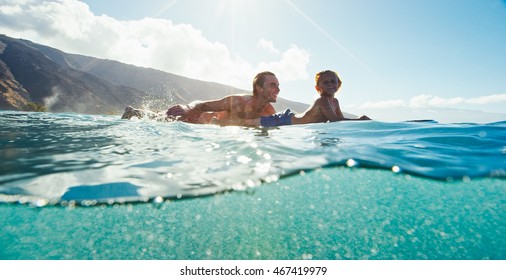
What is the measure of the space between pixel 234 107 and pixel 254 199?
5190 mm

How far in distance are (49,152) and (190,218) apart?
2.32 m

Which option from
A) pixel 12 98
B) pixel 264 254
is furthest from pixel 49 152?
pixel 12 98

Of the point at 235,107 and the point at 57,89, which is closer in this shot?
the point at 235,107

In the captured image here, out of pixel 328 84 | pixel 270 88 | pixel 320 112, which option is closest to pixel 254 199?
pixel 320 112

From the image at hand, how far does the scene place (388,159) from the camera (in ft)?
11.1

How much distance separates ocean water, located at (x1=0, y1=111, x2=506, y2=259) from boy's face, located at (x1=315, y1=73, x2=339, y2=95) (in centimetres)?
287

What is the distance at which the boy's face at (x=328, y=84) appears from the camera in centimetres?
679

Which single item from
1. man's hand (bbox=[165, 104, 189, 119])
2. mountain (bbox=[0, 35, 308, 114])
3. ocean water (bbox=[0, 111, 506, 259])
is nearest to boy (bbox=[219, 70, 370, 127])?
man's hand (bbox=[165, 104, 189, 119])

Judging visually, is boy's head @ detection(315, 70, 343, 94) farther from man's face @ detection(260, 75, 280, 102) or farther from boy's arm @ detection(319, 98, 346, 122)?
man's face @ detection(260, 75, 280, 102)

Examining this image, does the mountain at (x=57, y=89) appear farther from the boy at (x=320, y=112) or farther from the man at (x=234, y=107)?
the boy at (x=320, y=112)

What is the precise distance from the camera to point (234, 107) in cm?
780

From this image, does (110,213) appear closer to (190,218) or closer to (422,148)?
(190,218)

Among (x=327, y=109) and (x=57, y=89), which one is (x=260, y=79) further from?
(x=57, y=89)

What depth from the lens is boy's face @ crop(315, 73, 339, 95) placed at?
6.79m
